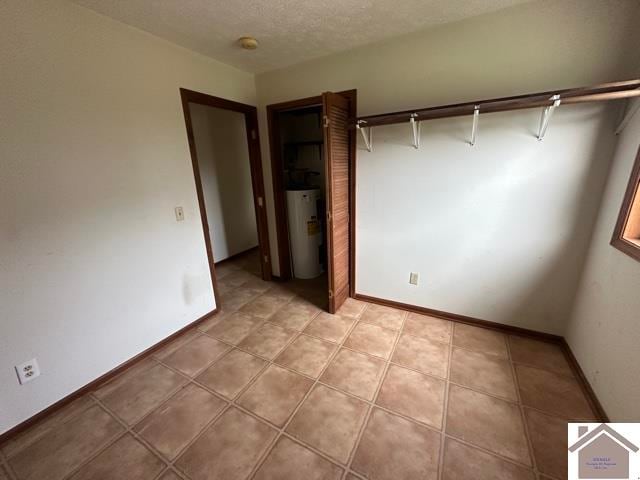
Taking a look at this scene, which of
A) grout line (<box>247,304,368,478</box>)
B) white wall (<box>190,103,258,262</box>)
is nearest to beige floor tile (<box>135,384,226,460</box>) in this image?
grout line (<box>247,304,368,478</box>)

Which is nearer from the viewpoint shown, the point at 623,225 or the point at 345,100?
the point at 623,225

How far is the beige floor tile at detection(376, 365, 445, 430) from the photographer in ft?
4.56

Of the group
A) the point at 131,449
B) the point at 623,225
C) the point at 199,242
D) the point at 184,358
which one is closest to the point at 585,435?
the point at 623,225

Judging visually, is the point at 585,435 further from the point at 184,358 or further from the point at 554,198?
the point at 184,358

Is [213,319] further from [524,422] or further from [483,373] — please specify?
[524,422]

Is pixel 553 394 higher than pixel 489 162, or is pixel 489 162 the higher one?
pixel 489 162

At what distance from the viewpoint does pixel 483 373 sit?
1646 millimetres

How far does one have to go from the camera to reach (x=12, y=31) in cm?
121

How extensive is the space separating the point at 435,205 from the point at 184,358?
7.46 ft

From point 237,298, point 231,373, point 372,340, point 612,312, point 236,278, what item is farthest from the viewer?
point 236,278

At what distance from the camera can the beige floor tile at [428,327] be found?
2.02 m

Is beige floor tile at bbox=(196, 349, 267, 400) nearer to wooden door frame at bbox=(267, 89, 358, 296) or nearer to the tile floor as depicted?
the tile floor

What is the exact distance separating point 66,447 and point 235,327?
1.13m

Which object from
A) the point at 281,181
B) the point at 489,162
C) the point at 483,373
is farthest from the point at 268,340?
the point at 489,162
